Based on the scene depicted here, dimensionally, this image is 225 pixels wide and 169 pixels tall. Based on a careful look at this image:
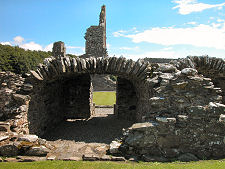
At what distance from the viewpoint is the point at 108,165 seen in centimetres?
454

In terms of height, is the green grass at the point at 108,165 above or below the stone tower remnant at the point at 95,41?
below

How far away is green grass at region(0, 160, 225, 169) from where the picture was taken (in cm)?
437

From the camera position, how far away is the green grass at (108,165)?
14.3 ft

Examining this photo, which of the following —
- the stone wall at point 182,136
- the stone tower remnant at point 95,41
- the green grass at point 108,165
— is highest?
the stone tower remnant at point 95,41

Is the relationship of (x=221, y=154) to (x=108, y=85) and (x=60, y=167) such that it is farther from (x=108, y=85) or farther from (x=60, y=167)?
(x=108, y=85)

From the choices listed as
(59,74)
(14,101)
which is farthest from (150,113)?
(14,101)

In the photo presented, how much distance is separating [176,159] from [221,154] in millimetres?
1233

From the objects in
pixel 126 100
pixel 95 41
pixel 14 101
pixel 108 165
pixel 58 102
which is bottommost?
pixel 108 165

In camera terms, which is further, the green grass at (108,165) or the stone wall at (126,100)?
the stone wall at (126,100)

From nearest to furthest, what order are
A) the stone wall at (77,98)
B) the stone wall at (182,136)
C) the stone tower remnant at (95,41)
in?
the stone wall at (182,136)
the stone wall at (77,98)
the stone tower remnant at (95,41)

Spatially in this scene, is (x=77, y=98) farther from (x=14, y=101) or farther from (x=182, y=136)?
(x=182, y=136)

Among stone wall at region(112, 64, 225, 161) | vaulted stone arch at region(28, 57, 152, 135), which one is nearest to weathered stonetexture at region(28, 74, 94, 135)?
vaulted stone arch at region(28, 57, 152, 135)

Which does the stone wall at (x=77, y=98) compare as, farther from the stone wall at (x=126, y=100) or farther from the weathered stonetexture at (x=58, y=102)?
the stone wall at (x=126, y=100)

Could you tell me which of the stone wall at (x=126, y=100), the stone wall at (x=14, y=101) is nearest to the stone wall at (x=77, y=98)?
the stone wall at (x=126, y=100)
